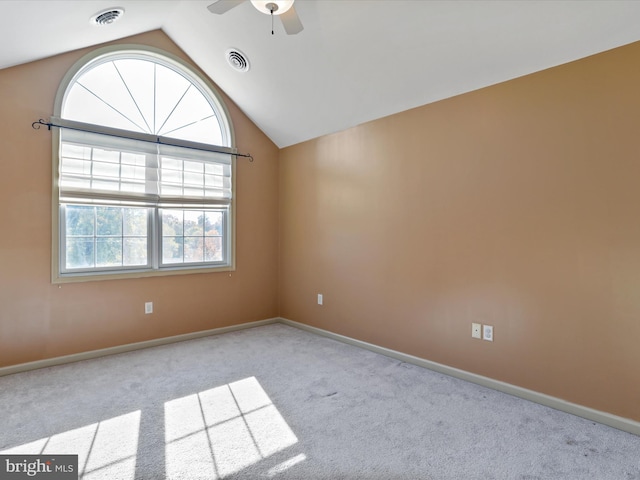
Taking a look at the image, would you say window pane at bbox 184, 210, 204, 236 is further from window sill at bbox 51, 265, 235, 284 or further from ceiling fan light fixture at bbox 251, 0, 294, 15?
ceiling fan light fixture at bbox 251, 0, 294, 15

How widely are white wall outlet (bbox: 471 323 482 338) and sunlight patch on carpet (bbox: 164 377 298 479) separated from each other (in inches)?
64.2

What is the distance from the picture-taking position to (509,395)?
261cm

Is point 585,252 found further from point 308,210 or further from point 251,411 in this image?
point 308,210

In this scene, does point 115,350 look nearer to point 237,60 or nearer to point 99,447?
point 99,447

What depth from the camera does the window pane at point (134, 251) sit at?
3.65m

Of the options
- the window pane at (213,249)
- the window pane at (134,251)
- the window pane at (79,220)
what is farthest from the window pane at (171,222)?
the window pane at (79,220)

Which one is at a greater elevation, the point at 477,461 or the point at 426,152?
the point at 426,152

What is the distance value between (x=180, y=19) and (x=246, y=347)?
11.0ft

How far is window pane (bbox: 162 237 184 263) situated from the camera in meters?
3.91

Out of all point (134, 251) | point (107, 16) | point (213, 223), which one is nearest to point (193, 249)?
point (213, 223)

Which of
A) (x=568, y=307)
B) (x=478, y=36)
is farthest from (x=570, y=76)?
(x=568, y=307)

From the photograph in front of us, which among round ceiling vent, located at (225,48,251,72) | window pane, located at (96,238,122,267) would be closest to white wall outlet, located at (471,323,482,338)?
round ceiling vent, located at (225,48,251,72)

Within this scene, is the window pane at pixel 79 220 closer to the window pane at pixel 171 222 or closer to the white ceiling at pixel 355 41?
the window pane at pixel 171 222

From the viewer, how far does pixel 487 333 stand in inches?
108
